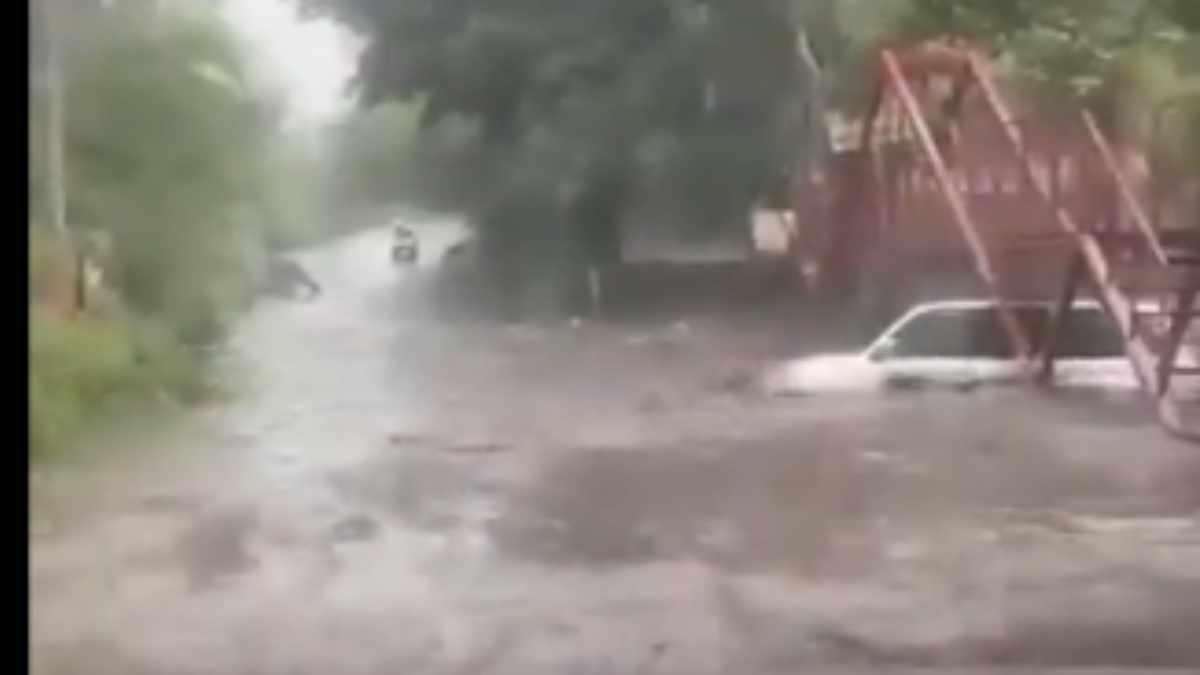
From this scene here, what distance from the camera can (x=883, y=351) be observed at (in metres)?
2.13

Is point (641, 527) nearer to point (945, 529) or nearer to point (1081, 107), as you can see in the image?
point (945, 529)

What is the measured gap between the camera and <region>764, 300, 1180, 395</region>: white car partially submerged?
6.91 feet

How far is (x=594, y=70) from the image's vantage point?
2125mm


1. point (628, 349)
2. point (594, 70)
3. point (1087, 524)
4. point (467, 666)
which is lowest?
point (467, 666)

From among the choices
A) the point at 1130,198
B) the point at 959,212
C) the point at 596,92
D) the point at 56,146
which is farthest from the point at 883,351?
the point at 56,146

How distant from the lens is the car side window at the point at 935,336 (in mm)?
2104

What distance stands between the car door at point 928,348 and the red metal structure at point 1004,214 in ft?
0.11

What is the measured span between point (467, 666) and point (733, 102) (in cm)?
65

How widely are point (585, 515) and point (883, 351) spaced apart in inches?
14.2

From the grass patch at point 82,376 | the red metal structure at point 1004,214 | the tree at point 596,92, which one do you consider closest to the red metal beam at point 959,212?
the red metal structure at point 1004,214

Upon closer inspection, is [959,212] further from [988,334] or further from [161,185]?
[161,185]

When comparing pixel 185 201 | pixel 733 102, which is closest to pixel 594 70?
pixel 733 102

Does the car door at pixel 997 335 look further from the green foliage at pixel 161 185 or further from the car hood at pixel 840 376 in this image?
the green foliage at pixel 161 185

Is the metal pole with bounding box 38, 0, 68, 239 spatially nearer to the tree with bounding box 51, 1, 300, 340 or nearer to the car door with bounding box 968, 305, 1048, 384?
the tree with bounding box 51, 1, 300, 340
